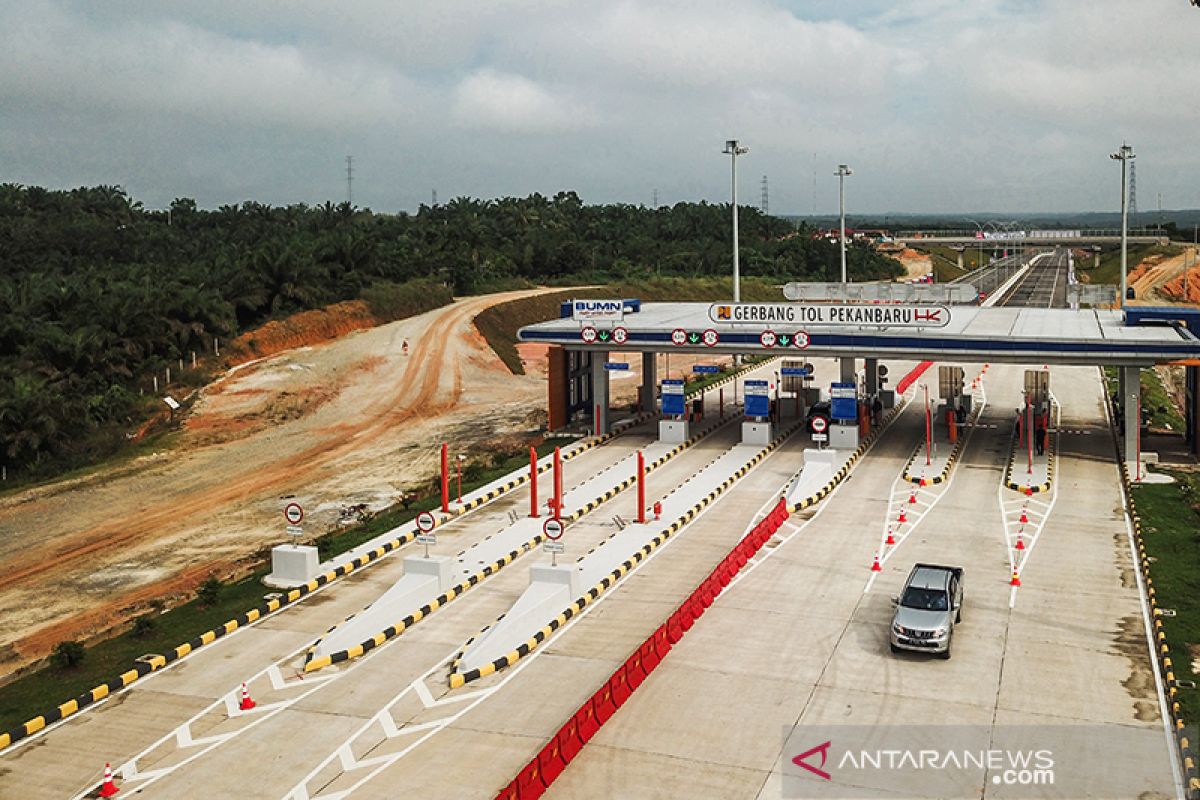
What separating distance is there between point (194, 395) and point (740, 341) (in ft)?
101

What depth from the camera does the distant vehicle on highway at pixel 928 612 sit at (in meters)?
22.2

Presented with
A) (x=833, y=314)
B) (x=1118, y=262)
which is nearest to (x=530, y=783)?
(x=833, y=314)

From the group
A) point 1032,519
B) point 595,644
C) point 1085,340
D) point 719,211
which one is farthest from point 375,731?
point 719,211

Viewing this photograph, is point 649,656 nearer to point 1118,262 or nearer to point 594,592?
point 594,592

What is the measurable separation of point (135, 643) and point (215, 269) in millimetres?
58245

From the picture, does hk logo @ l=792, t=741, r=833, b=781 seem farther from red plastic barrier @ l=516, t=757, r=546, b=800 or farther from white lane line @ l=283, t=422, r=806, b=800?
white lane line @ l=283, t=422, r=806, b=800

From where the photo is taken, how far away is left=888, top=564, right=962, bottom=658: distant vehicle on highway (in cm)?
2222

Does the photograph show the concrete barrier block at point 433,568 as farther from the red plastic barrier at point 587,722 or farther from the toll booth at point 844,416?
the toll booth at point 844,416

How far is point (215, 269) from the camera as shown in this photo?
7862 cm

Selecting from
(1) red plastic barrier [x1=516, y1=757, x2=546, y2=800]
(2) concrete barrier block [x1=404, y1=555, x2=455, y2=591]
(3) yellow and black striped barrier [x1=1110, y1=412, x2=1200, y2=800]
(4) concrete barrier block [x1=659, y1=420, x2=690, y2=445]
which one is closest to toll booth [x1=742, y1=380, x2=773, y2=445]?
(4) concrete barrier block [x1=659, y1=420, x2=690, y2=445]

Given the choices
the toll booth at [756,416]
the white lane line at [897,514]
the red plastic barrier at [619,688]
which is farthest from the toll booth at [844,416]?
the red plastic barrier at [619,688]

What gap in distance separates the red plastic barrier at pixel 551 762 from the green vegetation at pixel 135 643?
10.3m

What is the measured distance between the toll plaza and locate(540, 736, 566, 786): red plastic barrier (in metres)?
27.3

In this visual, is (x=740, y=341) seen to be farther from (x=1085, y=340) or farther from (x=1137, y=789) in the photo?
(x=1137, y=789)
